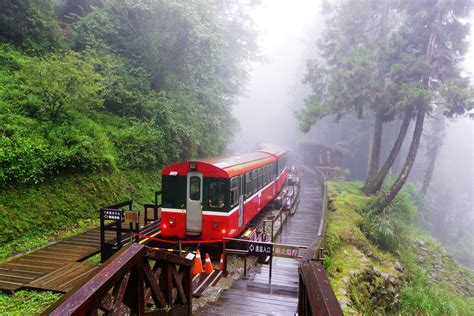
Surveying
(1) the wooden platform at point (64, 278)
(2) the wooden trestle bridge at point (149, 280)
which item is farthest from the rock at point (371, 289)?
(1) the wooden platform at point (64, 278)

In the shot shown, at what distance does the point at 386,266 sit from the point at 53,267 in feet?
34.5

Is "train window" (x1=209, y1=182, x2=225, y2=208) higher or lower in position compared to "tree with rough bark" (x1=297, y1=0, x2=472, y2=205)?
lower

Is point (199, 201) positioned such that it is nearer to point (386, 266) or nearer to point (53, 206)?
point (53, 206)

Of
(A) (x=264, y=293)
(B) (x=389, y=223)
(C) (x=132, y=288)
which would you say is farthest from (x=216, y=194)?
(B) (x=389, y=223)

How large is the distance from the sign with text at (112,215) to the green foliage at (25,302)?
6.95 ft

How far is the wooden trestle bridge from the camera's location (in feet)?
8.95

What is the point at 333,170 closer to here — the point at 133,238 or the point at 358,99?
the point at 358,99

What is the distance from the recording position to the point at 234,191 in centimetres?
992

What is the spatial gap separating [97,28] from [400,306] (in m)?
16.9

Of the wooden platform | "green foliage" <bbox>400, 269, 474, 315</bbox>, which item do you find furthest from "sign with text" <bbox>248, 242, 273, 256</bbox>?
"green foliage" <bbox>400, 269, 474, 315</bbox>

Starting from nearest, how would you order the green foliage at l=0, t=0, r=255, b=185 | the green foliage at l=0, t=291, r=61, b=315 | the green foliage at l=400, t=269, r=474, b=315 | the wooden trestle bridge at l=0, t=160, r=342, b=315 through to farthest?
the wooden trestle bridge at l=0, t=160, r=342, b=315
the green foliage at l=0, t=291, r=61, b=315
the green foliage at l=400, t=269, r=474, b=315
the green foliage at l=0, t=0, r=255, b=185

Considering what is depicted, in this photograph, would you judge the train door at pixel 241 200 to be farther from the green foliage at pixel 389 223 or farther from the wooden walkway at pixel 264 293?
the green foliage at pixel 389 223

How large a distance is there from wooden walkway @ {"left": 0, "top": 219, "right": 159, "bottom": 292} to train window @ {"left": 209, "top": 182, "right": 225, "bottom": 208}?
96.3 inches

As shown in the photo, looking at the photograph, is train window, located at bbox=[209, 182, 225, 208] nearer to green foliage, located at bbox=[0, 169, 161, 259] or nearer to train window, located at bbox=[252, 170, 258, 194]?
train window, located at bbox=[252, 170, 258, 194]
